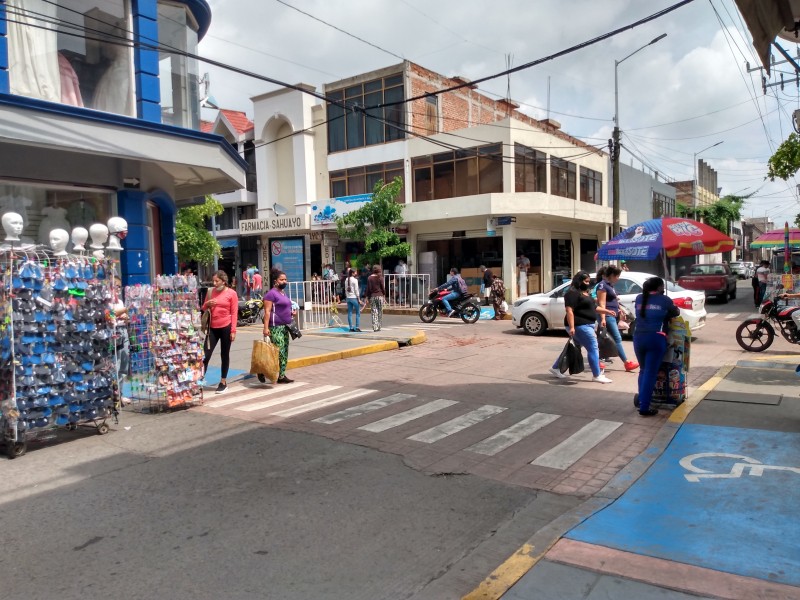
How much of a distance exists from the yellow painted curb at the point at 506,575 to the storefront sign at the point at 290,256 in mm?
28527

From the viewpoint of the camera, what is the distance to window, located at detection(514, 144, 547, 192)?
2561cm

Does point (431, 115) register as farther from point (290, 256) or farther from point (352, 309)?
point (352, 309)

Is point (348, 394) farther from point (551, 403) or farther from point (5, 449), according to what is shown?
point (5, 449)

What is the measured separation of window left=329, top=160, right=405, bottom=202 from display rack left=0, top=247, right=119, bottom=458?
21.3 m

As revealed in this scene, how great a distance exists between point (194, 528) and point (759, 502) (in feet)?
14.1

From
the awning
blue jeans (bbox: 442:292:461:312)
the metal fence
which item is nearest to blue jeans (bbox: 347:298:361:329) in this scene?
the metal fence

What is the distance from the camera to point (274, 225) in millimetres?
31844

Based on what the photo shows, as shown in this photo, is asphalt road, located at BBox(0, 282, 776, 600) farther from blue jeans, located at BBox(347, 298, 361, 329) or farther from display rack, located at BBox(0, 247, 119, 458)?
blue jeans, located at BBox(347, 298, 361, 329)

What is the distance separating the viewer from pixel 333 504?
16.0ft

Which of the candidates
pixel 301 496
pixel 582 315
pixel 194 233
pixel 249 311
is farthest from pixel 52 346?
pixel 194 233

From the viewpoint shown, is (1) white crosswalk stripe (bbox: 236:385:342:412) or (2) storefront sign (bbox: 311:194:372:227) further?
(2) storefront sign (bbox: 311:194:372:227)

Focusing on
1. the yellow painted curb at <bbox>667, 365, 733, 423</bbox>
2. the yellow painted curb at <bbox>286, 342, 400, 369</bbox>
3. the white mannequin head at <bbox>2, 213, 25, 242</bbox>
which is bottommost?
the yellow painted curb at <bbox>667, 365, 733, 423</bbox>

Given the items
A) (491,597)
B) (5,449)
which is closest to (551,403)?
(491,597)

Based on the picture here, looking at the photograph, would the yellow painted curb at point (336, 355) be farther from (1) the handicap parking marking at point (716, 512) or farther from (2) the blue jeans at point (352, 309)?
(1) the handicap parking marking at point (716, 512)
